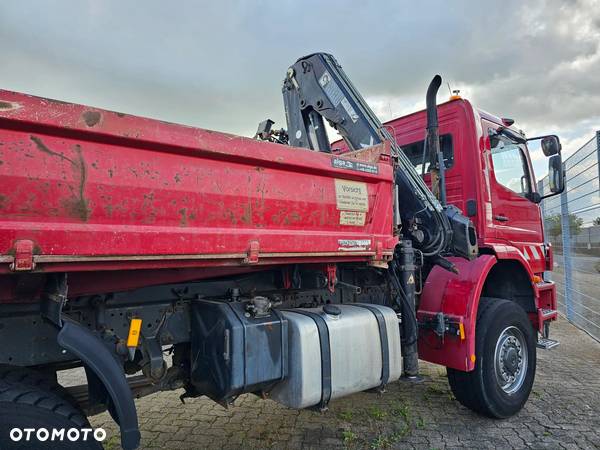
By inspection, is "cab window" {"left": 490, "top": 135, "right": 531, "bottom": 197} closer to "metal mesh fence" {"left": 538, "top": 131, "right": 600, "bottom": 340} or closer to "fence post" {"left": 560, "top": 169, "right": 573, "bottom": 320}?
"metal mesh fence" {"left": 538, "top": 131, "right": 600, "bottom": 340}

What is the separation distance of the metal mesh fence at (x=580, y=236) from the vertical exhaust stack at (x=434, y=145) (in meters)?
3.95

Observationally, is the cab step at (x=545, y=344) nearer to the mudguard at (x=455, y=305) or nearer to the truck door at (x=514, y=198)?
the truck door at (x=514, y=198)

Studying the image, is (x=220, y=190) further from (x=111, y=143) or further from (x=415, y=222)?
(x=415, y=222)

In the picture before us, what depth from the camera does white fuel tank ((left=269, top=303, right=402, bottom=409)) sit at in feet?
8.80

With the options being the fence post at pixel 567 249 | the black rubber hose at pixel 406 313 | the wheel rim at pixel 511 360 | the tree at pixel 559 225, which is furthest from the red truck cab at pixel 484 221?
the fence post at pixel 567 249

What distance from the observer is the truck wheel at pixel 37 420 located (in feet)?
6.02

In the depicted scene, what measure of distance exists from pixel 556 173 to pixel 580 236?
13.9ft

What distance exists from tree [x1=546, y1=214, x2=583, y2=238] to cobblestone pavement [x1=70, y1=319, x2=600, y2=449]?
421 centimetres

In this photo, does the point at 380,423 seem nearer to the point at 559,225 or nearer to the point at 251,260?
the point at 251,260

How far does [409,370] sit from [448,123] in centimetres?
245

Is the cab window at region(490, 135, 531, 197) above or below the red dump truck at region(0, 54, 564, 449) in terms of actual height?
above

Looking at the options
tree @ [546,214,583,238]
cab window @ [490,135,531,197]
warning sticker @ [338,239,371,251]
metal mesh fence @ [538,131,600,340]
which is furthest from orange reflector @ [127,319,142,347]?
tree @ [546,214,583,238]

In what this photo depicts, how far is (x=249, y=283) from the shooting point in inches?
119

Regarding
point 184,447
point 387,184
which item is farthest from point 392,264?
point 184,447
